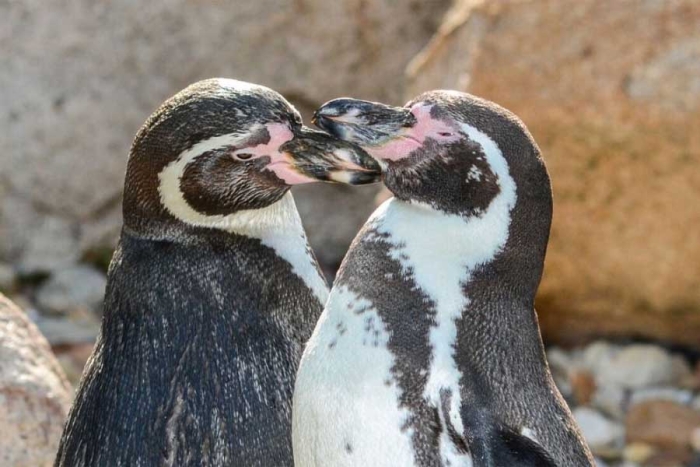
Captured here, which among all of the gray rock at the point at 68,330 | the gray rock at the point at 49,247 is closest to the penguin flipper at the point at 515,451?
the gray rock at the point at 68,330

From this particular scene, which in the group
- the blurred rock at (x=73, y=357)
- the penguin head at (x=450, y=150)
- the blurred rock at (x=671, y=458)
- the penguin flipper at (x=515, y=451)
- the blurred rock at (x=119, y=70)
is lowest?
the blurred rock at (x=671, y=458)

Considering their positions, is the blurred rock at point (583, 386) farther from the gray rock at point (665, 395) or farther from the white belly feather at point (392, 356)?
the white belly feather at point (392, 356)

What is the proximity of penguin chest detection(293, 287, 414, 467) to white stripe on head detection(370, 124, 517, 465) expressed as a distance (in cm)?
10

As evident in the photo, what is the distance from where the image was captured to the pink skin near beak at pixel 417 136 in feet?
9.22

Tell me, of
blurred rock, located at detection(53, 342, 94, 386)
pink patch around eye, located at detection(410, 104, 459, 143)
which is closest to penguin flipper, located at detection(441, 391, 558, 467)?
pink patch around eye, located at detection(410, 104, 459, 143)

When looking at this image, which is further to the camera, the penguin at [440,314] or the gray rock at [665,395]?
the gray rock at [665,395]

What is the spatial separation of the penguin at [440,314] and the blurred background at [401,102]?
4.04ft

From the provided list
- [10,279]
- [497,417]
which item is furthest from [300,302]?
[10,279]

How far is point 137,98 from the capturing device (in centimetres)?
654

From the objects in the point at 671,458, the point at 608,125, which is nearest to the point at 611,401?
the point at 671,458

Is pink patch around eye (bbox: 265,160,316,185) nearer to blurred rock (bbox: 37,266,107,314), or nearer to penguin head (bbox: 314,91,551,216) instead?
penguin head (bbox: 314,91,551,216)

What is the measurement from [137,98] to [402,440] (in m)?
4.09

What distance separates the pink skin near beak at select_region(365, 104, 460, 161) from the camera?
281cm

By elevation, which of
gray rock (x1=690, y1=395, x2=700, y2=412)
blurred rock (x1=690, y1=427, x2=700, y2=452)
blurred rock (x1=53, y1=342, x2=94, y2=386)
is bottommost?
blurred rock (x1=690, y1=427, x2=700, y2=452)
